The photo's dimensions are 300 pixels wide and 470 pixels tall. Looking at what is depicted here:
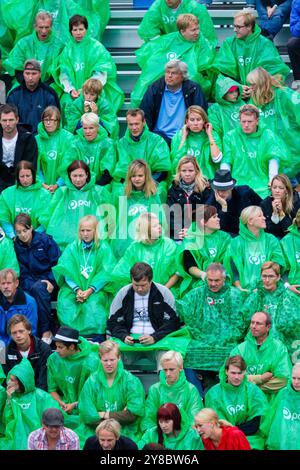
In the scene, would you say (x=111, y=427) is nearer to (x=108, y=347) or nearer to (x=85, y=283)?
(x=108, y=347)

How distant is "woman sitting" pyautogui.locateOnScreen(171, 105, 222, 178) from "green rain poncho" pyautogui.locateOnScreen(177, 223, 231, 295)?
3.51ft

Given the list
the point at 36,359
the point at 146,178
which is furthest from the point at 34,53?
the point at 36,359

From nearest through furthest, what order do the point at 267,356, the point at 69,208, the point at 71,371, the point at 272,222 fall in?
1. the point at 267,356
2. the point at 71,371
3. the point at 272,222
4. the point at 69,208

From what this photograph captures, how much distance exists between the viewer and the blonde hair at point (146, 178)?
1452cm

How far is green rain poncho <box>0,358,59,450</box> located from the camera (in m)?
13.1

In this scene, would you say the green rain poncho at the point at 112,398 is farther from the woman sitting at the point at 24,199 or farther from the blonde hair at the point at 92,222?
the woman sitting at the point at 24,199

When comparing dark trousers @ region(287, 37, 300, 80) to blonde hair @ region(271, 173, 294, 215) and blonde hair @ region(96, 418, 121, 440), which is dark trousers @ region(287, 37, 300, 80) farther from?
blonde hair @ region(96, 418, 121, 440)

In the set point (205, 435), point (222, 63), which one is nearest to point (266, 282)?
point (205, 435)

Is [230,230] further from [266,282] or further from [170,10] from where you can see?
[170,10]

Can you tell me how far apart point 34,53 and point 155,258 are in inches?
123

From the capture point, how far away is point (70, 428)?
13.2 m

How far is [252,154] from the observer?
15234 mm

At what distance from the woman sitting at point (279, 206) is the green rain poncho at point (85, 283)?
1.39 m

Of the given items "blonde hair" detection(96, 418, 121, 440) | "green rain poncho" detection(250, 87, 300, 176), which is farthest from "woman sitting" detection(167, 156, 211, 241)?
"blonde hair" detection(96, 418, 121, 440)
